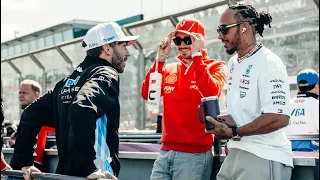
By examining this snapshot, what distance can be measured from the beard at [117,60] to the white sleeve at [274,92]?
102cm

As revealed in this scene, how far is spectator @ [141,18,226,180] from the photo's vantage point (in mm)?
3926

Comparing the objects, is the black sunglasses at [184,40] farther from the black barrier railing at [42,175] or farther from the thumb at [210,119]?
the black barrier railing at [42,175]

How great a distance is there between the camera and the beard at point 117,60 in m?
3.72

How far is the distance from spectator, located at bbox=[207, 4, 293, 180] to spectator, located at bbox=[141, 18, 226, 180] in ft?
1.84

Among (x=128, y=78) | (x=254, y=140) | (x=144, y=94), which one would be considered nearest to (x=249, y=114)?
(x=254, y=140)

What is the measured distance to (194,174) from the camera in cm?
386

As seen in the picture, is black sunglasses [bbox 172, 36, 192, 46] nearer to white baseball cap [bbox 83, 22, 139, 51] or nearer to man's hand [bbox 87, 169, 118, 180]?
white baseball cap [bbox 83, 22, 139, 51]

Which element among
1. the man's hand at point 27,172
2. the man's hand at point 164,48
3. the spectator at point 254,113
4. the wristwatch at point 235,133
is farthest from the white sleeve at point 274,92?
the man's hand at point 27,172

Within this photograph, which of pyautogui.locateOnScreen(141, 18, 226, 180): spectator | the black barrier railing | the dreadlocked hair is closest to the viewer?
the black barrier railing

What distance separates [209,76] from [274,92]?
980 millimetres

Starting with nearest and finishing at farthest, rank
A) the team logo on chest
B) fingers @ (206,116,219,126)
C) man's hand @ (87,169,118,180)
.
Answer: man's hand @ (87,169,118,180), fingers @ (206,116,219,126), the team logo on chest

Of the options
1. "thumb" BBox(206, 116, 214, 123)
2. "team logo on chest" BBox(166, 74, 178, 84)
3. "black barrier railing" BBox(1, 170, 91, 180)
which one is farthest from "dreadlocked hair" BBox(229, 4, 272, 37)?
"black barrier railing" BBox(1, 170, 91, 180)

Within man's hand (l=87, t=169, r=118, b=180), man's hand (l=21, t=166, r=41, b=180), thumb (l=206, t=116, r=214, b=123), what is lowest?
man's hand (l=21, t=166, r=41, b=180)

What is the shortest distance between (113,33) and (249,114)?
111cm
